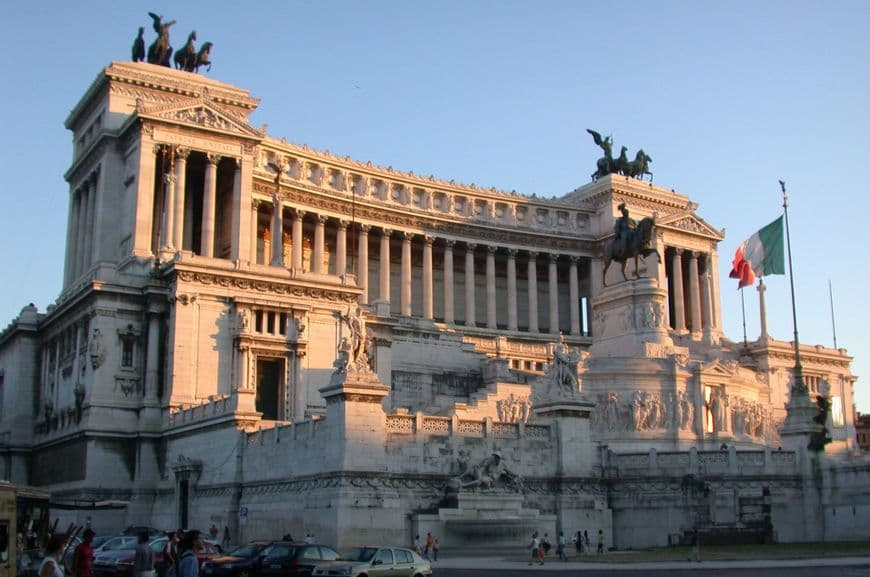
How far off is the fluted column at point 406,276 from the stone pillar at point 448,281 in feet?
14.3

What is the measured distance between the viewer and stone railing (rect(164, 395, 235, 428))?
53350mm

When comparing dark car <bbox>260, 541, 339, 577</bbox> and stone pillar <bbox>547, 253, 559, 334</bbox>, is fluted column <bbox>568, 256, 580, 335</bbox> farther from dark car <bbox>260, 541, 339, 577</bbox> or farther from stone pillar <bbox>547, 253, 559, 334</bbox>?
dark car <bbox>260, 541, 339, 577</bbox>

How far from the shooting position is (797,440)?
52.9 meters

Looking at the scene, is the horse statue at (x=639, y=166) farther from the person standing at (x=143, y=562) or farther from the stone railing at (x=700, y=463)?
the person standing at (x=143, y=562)

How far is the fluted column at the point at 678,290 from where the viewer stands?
362 feet

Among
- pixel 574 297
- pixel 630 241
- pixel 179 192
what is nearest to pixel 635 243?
pixel 630 241

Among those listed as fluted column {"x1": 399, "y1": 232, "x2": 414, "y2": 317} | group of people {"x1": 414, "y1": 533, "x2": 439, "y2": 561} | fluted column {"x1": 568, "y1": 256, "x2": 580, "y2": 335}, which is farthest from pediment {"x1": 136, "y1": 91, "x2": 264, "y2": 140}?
group of people {"x1": 414, "y1": 533, "x2": 439, "y2": 561}

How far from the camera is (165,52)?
285ft

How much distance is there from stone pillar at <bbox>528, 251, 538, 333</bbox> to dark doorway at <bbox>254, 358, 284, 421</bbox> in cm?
4476

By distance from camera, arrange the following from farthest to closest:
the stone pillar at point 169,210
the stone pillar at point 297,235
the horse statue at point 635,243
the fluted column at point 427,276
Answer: the fluted column at point 427,276
the stone pillar at point 297,235
the stone pillar at point 169,210
the horse statue at point 635,243

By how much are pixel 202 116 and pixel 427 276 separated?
98.9 ft

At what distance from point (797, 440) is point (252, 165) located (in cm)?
4751

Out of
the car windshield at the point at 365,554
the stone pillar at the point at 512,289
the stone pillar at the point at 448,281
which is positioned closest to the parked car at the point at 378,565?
the car windshield at the point at 365,554

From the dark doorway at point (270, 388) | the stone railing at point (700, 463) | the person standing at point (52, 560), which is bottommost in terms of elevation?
the person standing at point (52, 560)
